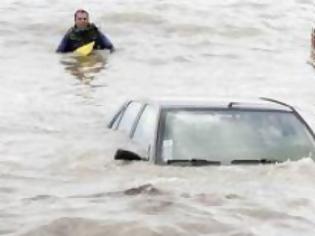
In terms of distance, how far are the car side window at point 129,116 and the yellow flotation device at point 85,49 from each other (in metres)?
11.2

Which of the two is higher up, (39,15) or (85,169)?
(85,169)

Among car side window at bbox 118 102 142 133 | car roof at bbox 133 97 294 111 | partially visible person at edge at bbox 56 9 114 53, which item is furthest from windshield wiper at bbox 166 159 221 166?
partially visible person at edge at bbox 56 9 114 53

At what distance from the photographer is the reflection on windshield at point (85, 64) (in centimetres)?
2008

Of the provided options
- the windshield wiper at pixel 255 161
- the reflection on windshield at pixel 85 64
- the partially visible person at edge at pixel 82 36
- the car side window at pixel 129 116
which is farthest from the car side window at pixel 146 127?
the partially visible person at edge at pixel 82 36

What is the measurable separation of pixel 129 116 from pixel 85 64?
1119 centimetres

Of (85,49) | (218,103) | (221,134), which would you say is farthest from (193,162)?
(85,49)

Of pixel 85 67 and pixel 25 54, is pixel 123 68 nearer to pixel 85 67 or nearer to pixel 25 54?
pixel 85 67

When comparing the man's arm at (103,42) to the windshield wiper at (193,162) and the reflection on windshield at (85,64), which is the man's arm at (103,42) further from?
the windshield wiper at (193,162)

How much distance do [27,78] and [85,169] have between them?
10.7m

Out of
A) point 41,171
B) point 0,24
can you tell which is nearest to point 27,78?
point 0,24

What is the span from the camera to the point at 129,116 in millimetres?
10172

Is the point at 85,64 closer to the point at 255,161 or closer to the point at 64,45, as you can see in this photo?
the point at 64,45

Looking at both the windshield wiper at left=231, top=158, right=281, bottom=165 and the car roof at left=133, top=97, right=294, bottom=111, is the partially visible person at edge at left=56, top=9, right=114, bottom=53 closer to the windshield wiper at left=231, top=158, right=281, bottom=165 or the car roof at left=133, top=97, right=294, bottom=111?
the car roof at left=133, top=97, right=294, bottom=111

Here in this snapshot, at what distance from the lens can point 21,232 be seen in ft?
21.1
